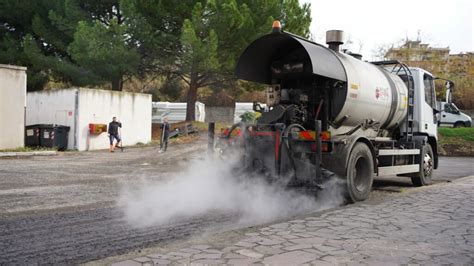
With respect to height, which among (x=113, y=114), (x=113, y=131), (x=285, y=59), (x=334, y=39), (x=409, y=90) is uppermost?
(x=334, y=39)

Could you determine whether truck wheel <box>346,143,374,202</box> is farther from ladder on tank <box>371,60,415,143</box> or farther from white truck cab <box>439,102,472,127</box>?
white truck cab <box>439,102,472,127</box>

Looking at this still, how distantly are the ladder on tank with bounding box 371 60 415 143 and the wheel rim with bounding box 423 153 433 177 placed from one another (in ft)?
2.58

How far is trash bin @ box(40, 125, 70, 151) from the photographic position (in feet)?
66.9

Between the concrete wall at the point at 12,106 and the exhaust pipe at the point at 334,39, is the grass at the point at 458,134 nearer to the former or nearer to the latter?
the exhaust pipe at the point at 334,39

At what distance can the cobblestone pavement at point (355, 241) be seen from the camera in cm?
463

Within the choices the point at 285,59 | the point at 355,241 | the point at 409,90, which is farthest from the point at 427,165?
the point at 355,241

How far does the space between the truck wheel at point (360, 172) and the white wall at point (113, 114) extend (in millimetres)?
15353

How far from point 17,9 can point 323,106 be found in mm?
24982

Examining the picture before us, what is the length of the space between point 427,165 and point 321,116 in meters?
4.25

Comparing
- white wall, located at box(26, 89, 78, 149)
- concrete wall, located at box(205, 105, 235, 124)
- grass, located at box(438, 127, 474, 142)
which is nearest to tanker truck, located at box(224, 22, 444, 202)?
white wall, located at box(26, 89, 78, 149)

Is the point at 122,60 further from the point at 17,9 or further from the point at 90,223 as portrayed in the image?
the point at 90,223

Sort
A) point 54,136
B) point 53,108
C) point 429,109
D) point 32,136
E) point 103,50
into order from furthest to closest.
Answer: point 103,50, point 53,108, point 32,136, point 54,136, point 429,109

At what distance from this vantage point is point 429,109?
11.9 metres

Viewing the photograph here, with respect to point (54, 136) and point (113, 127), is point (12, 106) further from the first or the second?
point (113, 127)
